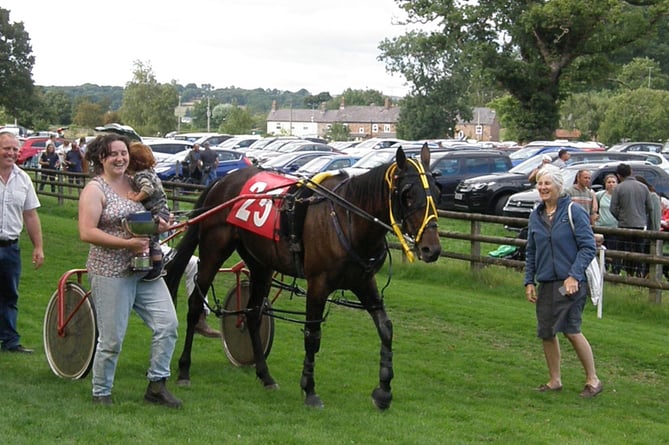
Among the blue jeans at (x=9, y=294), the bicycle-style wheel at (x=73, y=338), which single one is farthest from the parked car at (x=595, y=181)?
the bicycle-style wheel at (x=73, y=338)

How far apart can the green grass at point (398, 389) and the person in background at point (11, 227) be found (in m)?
0.40

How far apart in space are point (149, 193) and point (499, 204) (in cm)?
1952

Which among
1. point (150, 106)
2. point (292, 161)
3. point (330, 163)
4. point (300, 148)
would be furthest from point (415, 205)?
point (150, 106)

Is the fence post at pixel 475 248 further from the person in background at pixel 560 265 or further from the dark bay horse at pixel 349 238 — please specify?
the dark bay horse at pixel 349 238

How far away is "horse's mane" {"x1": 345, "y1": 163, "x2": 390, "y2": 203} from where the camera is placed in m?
7.86

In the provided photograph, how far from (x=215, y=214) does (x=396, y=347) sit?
2.85 m

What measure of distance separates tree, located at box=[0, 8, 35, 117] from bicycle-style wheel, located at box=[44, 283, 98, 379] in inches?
2175

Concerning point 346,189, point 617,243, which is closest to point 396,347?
point 346,189

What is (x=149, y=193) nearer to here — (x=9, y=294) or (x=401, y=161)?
(x=401, y=161)

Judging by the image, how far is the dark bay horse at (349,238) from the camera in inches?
297

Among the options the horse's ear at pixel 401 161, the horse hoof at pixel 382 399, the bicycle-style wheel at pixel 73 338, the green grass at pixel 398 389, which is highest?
the horse's ear at pixel 401 161

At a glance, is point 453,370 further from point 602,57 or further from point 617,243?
point 602,57

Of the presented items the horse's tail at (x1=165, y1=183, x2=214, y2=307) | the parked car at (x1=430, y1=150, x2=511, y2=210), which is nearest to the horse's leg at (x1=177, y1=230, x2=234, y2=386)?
the horse's tail at (x1=165, y1=183, x2=214, y2=307)

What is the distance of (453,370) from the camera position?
31.7 feet
